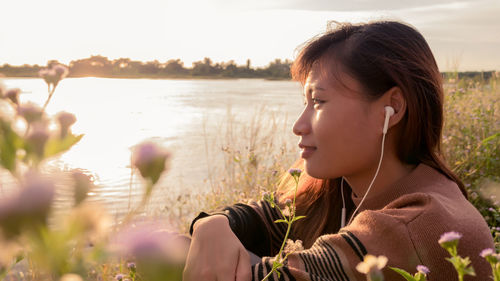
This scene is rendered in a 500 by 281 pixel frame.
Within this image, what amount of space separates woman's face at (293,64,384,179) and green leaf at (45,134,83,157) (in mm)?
1337

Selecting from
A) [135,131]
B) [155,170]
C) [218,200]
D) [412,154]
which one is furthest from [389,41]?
[135,131]

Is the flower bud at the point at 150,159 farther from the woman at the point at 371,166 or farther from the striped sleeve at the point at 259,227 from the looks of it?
the striped sleeve at the point at 259,227

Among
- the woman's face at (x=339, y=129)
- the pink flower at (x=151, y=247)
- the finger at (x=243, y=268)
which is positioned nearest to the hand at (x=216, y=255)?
the finger at (x=243, y=268)

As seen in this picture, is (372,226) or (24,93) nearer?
(24,93)

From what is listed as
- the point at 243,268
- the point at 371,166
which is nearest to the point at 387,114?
the point at 371,166

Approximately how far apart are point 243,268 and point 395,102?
0.78 metres

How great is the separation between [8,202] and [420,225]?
4.11 ft

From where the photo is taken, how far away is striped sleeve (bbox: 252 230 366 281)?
1307mm

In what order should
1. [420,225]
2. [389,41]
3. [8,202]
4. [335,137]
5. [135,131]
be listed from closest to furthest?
[8,202], [420,225], [335,137], [389,41], [135,131]

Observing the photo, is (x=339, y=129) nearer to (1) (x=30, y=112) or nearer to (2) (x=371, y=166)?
(2) (x=371, y=166)

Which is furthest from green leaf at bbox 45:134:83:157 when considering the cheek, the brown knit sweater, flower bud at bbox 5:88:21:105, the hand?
the cheek

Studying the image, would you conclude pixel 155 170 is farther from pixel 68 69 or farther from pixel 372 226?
pixel 372 226

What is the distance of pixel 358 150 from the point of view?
1.66 m

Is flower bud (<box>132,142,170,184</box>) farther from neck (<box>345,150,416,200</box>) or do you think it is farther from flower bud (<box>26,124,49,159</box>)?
neck (<box>345,150,416,200</box>)
